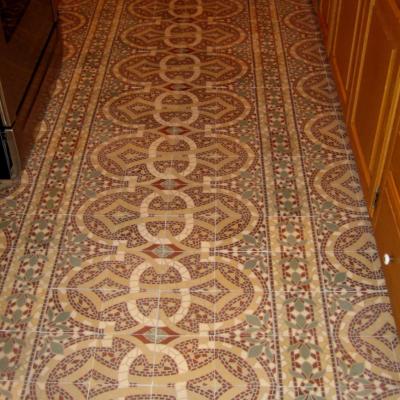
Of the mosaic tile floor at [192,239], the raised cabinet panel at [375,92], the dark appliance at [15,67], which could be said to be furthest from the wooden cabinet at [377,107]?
the dark appliance at [15,67]

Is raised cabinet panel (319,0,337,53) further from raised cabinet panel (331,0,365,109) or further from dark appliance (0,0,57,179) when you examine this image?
dark appliance (0,0,57,179)

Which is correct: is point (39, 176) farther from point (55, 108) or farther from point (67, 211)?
point (55, 108)

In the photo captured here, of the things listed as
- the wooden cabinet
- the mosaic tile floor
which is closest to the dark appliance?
the mosaic tile floor

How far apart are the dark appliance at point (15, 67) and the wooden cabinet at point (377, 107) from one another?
3.72ft

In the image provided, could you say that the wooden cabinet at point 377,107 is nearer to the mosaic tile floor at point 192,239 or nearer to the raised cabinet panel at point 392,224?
the raised cabinet panel at point 392,224

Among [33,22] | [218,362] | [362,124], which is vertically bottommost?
[218,362]

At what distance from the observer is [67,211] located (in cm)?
205

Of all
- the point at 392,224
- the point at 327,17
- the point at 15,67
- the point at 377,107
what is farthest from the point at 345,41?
the point at 15,67

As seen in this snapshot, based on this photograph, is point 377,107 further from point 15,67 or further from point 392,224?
point 15,67

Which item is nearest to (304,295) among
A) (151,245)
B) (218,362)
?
(218,362)

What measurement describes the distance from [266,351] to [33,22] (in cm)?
147

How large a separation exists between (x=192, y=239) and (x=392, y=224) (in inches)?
24.4

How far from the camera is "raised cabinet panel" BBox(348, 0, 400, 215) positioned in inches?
64.1

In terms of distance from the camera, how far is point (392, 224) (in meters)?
1.63
